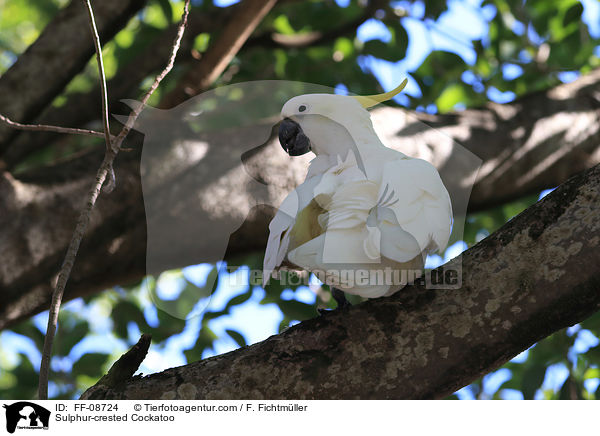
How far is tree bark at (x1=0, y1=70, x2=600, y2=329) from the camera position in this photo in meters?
1.50

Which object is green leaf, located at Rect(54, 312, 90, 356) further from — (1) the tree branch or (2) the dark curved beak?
(2) the dark curved beak

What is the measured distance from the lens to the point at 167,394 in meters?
0.91

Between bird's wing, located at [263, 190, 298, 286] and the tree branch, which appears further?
the tree branch

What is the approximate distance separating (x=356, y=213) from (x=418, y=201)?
3.9 inches

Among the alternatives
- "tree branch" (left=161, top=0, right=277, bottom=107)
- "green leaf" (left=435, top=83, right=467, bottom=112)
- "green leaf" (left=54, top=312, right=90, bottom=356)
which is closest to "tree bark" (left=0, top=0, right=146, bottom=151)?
"tree branch" (left=161, top=0, right=277, bottom=107)

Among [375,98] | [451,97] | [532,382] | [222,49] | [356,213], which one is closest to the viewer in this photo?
[356,213]

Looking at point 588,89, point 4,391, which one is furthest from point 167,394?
point 588,89

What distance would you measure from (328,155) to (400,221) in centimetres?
18
